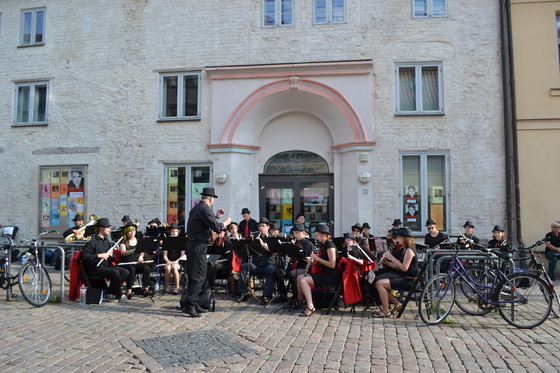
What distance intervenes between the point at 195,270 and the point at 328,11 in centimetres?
937

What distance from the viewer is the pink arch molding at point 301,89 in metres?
13.3

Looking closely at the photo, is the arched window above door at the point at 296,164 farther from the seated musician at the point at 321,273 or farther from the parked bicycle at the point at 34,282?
the parked bicycle at the point at 34,282

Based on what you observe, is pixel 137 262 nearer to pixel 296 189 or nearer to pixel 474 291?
pixel 474 291

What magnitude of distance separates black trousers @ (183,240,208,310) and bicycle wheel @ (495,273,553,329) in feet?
15.1

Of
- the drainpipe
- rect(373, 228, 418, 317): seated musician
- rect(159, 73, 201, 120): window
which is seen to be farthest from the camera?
rect(159, 73, 201, 120): window

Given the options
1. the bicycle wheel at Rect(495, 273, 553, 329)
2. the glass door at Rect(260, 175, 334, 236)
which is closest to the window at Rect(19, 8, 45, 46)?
the glass door at Rect(260, 175, 334, 236)

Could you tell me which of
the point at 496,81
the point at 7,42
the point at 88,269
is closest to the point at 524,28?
the point at 496,81

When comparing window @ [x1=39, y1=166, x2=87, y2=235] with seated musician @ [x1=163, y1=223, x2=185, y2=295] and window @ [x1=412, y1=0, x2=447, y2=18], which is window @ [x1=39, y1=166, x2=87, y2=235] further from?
window @ [x1=412, y1=0, x2=447, y2=18]

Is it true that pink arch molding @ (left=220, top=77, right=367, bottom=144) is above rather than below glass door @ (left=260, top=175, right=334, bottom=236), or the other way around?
above

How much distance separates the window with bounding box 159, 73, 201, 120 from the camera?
46.7 ft

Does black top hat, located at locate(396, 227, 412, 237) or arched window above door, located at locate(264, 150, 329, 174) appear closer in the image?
black top hat, located at locate(396, 227, 412, 237)

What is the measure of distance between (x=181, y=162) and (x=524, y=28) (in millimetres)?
10480

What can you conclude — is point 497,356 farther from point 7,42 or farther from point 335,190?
point 7,42

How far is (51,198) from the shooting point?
14.9 metres
